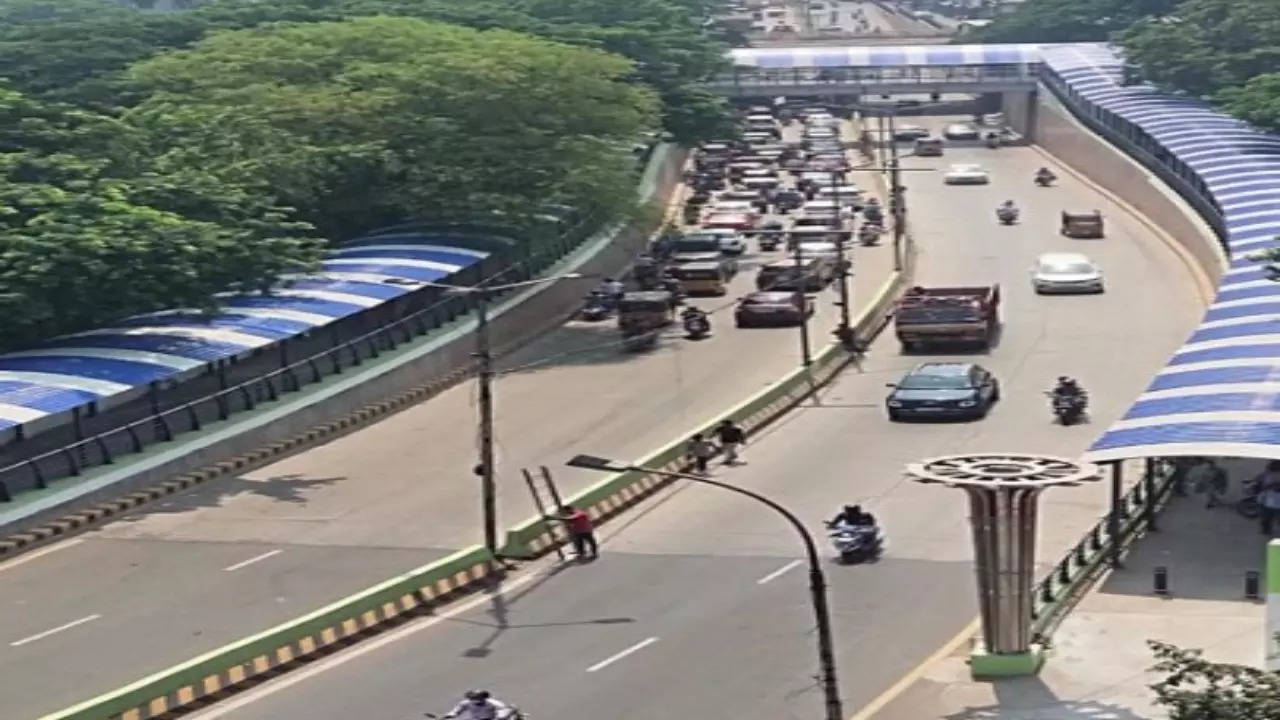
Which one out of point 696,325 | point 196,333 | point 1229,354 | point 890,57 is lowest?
point 890,57

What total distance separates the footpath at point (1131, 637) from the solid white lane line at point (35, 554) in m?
17.5

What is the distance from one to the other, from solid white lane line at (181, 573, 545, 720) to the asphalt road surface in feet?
6.41

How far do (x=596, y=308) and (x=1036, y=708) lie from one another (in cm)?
4305

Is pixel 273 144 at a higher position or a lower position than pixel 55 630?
higher

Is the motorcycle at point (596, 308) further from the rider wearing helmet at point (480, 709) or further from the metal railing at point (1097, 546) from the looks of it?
the rider wearing helmet at point (480, 709)

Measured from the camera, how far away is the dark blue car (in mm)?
54406

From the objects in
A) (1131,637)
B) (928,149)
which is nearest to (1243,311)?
(1131,637)

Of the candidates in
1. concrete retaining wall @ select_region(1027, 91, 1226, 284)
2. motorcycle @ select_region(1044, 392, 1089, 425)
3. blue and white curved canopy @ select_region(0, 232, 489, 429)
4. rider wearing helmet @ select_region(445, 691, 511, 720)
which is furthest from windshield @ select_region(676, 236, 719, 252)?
rider wearing helmet @ select_region(445, 691, 511, 720)

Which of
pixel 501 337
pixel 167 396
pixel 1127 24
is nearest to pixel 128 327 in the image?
pixel 167 396

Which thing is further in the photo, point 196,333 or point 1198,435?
point 196,333

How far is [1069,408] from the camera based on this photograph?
53719mm

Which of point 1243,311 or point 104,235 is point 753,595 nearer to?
point 1243,311

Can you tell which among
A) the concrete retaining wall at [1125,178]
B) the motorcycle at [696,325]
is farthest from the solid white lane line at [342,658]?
the concrete retaining wall at [1125,178]

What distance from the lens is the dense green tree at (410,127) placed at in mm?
70188
